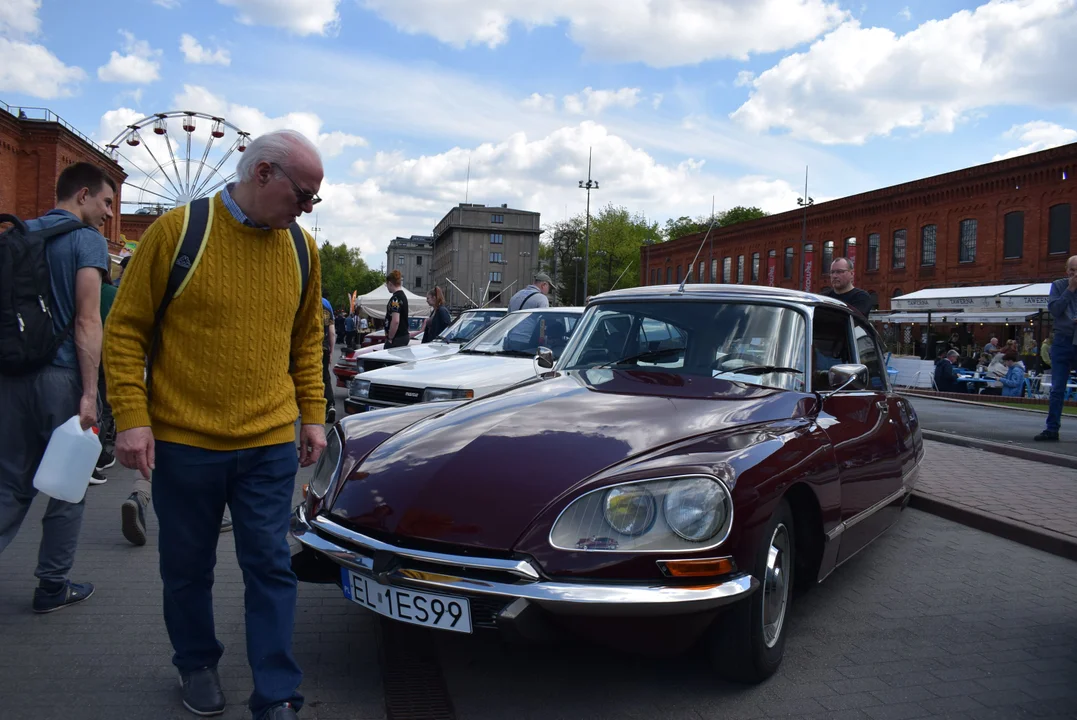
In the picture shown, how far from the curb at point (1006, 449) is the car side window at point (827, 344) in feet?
16.7

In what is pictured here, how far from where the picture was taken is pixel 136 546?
5.27 metres

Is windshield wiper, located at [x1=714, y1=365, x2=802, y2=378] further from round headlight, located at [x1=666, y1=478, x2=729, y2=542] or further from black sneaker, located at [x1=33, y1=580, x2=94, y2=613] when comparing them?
black sneaker, located at [x1=33, y1=580, x2=94, y2=613]

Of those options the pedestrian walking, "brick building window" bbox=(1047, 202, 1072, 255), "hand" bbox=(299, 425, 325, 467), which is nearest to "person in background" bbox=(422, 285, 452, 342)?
the pedestrian walking

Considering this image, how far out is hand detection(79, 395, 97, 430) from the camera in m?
3.58

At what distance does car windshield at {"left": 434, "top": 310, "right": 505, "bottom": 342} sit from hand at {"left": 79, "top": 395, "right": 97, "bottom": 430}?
8.81 m

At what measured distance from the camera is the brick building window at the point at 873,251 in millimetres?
49625

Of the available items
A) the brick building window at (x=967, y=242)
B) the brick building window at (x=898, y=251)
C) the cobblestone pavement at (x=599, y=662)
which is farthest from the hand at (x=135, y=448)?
the brick building window at (x=898, y=251)

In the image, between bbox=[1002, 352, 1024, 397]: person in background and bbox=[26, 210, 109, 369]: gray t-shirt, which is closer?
bbox=[26, 210, 109, 369]: gray t-shirt

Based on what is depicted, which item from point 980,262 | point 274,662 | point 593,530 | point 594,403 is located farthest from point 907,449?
point 980,262

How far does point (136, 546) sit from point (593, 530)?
3472 millimetres

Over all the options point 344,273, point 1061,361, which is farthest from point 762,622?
point 344,273

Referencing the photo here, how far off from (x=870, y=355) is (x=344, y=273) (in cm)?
14022

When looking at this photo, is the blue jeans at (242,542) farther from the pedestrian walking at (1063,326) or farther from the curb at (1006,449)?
the pedestrian walking at (1063,326)

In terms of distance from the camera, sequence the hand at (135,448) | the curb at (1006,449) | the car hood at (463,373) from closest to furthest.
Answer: the hand at (135,448) < the car hood at (463,373) < the curb at (1006,449)
